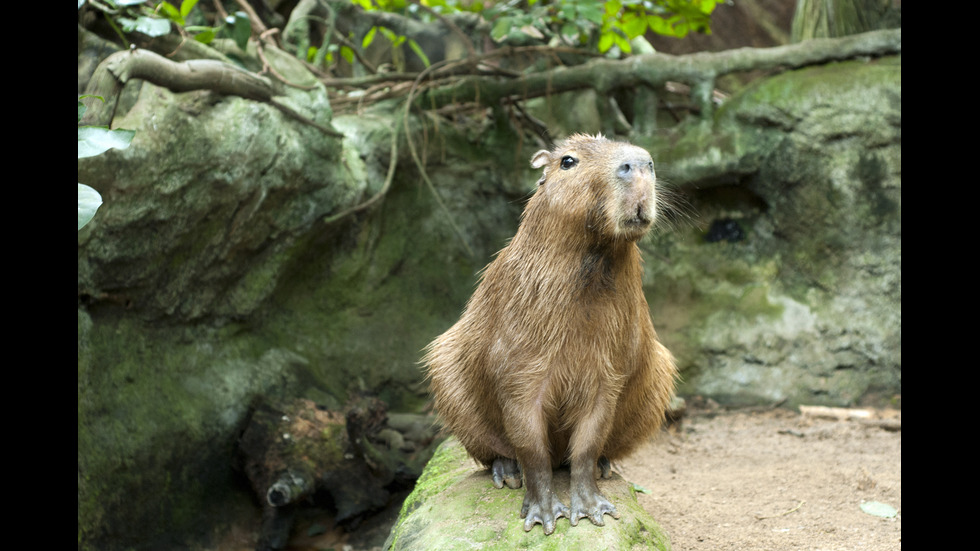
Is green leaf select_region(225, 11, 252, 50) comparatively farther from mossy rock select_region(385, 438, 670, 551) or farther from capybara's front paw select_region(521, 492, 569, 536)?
capybara's front paw select_region(521, 492, 569, 536)

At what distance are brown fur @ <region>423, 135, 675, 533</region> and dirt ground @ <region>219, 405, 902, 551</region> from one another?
2.72 feet

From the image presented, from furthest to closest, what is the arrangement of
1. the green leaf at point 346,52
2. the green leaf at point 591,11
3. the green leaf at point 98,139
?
the green leaf at point 346,52 < the green leaf at point 591,11 < the green leaf at point 98,139

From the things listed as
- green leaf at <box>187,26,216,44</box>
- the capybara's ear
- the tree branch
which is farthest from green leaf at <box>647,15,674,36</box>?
the capybara's ear

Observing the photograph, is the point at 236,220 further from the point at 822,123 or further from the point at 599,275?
the point at 822,123

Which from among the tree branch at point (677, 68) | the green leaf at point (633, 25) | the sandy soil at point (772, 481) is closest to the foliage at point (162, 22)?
the tree branch at point (677, 68)

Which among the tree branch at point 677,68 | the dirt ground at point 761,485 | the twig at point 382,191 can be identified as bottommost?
the dirt ground at point 761,485

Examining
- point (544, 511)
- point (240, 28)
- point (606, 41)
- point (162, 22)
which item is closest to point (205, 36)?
point (240, 28)

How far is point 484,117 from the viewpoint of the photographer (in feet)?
22.4

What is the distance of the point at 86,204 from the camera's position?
218cm

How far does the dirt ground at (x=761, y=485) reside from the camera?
351 centimetres

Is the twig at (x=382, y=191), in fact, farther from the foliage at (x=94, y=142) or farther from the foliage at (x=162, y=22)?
the foliage at (x=94, y=142)

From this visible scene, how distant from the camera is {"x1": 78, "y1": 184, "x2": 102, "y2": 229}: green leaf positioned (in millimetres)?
2148

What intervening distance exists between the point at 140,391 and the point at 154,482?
554mm

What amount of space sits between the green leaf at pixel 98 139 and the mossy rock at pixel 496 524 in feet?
5.84
